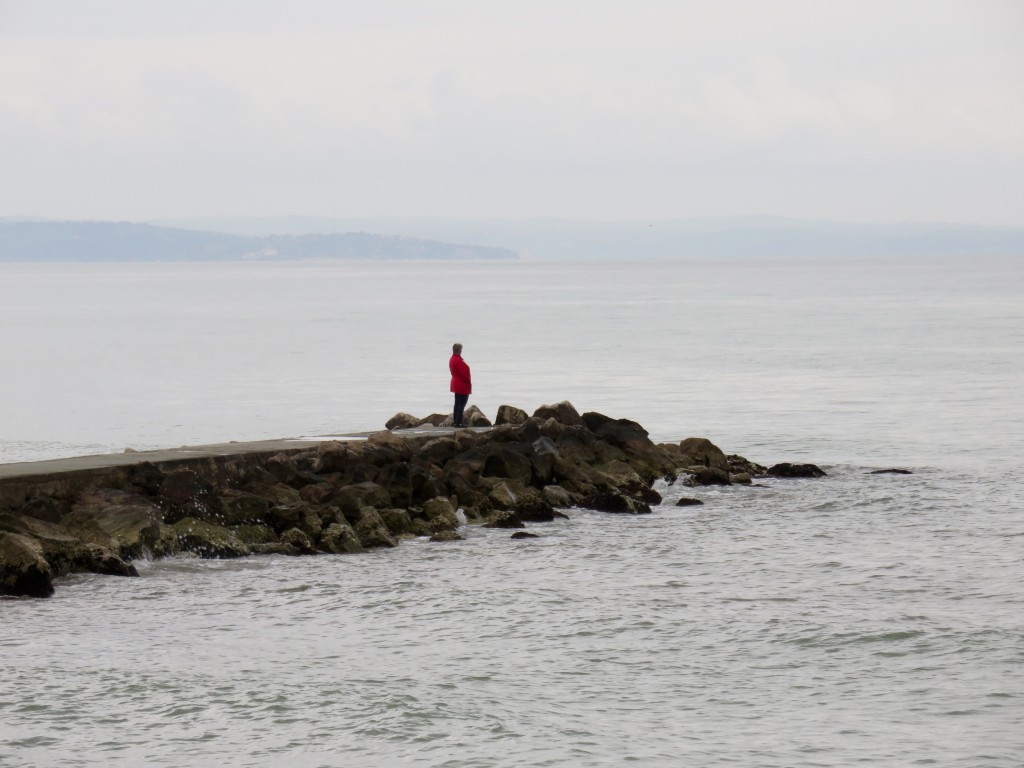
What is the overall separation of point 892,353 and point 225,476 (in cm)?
4517

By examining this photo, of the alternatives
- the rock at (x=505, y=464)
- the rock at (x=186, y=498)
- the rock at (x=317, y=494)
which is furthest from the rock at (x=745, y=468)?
the rock at (x=186, y=498)

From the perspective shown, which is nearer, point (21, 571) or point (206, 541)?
point (21, 571)

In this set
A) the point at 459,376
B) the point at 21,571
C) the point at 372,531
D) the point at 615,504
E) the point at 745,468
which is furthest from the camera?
the point at 745,468

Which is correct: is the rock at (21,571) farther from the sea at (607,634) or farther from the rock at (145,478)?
the rock at (145,478)

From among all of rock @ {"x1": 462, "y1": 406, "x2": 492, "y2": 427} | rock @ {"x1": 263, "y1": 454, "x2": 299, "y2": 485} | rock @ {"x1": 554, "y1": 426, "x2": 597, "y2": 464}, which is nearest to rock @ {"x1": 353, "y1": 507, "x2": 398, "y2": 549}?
rock @ {"x1": 263, "y1": 454, "x2": 299, "y2": 485}

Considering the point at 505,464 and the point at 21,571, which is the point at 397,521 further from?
the point at 21,571

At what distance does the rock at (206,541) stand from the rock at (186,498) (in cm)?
68

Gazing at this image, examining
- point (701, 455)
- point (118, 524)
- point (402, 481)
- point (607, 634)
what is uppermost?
point (402, 481)

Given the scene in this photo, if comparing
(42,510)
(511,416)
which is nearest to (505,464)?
(511,416)

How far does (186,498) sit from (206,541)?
1.38 m

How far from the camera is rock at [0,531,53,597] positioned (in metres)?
16.1

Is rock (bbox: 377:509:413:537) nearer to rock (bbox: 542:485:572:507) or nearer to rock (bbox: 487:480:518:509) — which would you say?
rock (bbox: 487:480:518:509)

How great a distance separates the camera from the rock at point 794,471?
86.0ft

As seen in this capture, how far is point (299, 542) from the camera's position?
19.1 m
